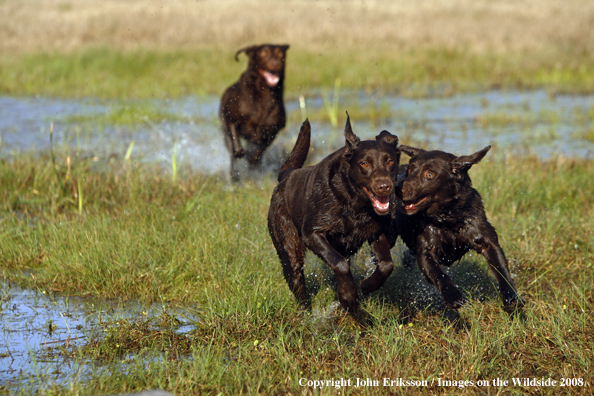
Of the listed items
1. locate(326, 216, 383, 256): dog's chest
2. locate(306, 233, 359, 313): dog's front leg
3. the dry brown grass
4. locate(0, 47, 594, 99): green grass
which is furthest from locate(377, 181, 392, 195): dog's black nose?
the dry brown grass

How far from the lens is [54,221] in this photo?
609 centimetres

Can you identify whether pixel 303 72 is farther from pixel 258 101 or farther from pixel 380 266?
pixel 380 266

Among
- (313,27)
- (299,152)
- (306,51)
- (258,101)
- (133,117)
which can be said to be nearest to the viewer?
(299,152)

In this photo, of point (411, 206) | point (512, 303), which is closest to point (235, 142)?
point (411, 206)

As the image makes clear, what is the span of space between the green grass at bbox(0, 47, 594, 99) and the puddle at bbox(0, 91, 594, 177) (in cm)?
89

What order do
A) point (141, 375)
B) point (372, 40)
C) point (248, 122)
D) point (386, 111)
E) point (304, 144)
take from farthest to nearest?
point (372, 40) → point (386, 111) → point (248, 122) → point (304, 144) → point (141, 375)

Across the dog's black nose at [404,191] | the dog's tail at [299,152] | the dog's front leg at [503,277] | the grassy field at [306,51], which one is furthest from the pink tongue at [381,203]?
the grassy field at [306,51]

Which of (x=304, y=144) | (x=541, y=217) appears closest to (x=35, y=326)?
(x=304, y=144)

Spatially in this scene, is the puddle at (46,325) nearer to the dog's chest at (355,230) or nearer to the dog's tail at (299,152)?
the dog's chest at (355,230)

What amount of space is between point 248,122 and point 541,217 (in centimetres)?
371

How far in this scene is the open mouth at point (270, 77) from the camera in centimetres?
832

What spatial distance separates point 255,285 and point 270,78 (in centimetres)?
423

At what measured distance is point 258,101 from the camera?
27.3 feet

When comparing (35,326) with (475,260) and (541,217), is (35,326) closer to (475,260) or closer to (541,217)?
(475,260)
